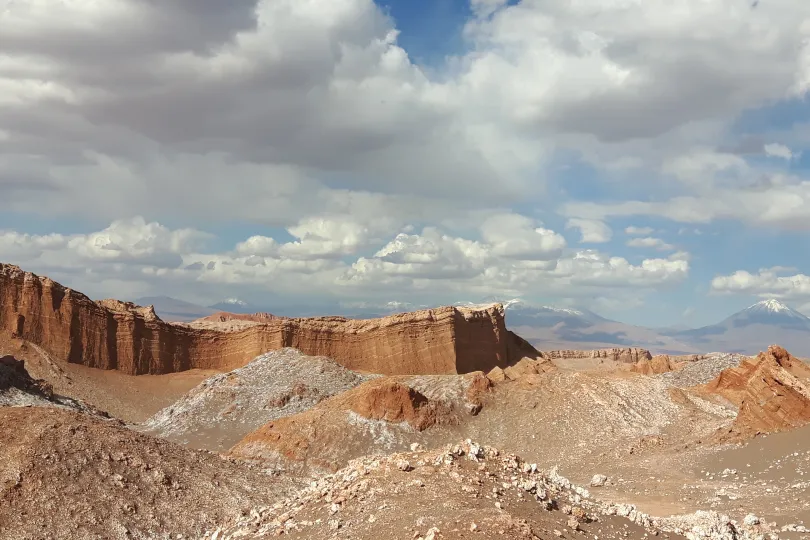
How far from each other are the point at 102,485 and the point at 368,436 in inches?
642

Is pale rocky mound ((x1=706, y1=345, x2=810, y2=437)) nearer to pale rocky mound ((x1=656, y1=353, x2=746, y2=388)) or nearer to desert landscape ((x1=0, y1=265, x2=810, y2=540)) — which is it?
desert landscape ((x1=0, y1=265, x2=810, y2=540))

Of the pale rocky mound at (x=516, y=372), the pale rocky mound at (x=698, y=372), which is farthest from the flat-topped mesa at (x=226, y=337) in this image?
the pale rocky mound at (x=698, y=372)

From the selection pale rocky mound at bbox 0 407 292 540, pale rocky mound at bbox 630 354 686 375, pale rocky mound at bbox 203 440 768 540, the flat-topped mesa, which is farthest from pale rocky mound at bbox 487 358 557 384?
pale rocky mound at bbox 203 440 768 540

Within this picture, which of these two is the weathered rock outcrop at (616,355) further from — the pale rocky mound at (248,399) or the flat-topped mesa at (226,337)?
the pale rocky mound at (248,399)

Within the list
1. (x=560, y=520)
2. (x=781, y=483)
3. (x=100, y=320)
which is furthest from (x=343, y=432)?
(x=100, y=320)

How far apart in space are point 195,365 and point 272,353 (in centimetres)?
1934

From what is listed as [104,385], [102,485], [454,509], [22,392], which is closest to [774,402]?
[454,509]

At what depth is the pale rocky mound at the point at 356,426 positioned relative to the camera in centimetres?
3285

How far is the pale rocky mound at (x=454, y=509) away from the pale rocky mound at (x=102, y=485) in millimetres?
3244

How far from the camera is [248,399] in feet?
150

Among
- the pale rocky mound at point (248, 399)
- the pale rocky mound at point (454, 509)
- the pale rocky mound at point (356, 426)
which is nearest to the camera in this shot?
the pale rocky mound at point (454, 509)

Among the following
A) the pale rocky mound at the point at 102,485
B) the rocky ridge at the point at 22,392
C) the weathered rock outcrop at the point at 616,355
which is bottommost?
the pale rocky mound at the point at 102,485

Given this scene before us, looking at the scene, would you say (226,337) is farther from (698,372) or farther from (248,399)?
(698,372)

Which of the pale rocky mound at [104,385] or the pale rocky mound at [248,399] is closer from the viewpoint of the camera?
the pale rocky mound at [248,399]
